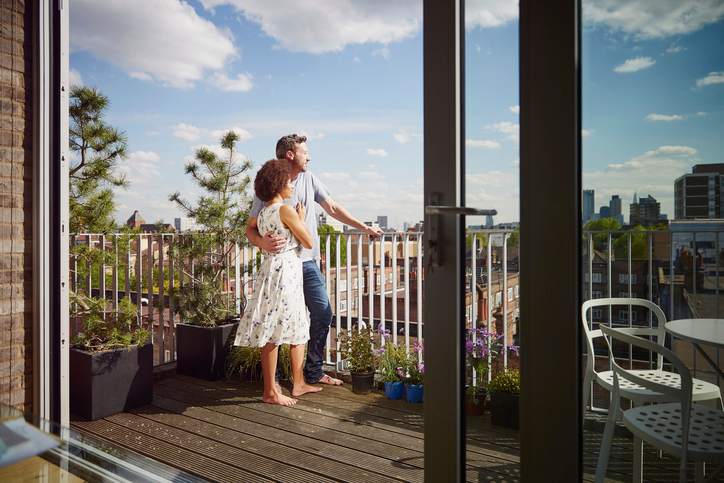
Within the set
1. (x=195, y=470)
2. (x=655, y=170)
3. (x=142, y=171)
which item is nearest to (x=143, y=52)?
(x=142, y=171)

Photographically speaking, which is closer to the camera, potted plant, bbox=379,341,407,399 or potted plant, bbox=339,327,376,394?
potted plant, bbox=379,341,407,399

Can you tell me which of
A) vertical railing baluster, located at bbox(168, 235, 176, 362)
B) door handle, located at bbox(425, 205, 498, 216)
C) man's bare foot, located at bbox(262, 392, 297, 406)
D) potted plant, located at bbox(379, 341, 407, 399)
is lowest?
man's bare foot, located at bbox(262, 392, 297, 406)

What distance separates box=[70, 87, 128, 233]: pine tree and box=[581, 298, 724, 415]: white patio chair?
11.9 ft

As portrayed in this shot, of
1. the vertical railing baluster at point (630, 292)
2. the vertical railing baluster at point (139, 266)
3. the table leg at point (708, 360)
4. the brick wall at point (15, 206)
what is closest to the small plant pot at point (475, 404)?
the vertical railing baluster at point (630, 292)

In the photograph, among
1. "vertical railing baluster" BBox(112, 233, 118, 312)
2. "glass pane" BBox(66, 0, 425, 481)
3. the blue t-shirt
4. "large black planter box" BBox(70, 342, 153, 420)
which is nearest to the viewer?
"glass pane" BBox(66, 0, 425, 481)

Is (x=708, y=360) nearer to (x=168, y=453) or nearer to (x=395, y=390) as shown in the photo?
(x=168, y=453)

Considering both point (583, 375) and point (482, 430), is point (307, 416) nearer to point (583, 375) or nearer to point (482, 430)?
point (482, 430)

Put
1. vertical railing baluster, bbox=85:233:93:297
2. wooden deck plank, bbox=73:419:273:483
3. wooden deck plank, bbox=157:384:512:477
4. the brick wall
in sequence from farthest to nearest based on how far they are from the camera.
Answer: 1. vertical railing baluster, bbox=85:233:93:297
2. wooden deck plank, bbox=157:384:512:477
3. wooden deck plank, bbox=73:419:273:483
4. the brick wall

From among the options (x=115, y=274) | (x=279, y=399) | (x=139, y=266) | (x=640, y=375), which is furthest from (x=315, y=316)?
(x=640, y=375)

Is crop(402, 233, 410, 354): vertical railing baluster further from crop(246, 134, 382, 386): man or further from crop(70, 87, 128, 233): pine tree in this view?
crop(70, 87, 128, 233): pine tree

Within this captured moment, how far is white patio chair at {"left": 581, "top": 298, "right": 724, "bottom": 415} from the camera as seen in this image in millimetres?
915

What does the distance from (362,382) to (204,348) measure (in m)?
1.20

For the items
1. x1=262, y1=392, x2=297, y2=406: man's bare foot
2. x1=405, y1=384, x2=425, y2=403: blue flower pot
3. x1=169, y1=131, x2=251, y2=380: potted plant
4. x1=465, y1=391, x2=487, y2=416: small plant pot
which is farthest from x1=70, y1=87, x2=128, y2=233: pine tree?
x1=465, y1=391, x2=487, y2=416: small plant pot

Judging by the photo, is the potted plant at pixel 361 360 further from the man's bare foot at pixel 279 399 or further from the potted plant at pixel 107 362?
the potted plant at pixel 107 362
